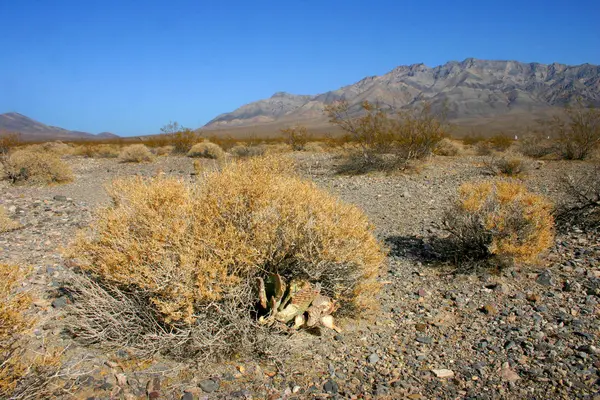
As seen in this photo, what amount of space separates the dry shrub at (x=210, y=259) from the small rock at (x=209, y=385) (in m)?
0.25

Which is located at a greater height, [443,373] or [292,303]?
[292,303]

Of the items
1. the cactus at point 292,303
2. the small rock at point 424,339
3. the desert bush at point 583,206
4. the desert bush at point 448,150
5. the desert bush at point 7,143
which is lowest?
the small rock at point 424,339

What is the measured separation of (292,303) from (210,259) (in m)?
0.84

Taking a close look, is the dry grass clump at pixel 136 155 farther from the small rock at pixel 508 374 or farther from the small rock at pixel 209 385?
the small rock at pixel 508 374

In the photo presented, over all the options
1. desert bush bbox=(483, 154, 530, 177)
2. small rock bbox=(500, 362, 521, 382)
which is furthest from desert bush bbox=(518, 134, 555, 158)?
small rock bbox=(500, 362, 521, 382)

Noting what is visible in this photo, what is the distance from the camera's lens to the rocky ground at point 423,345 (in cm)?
295

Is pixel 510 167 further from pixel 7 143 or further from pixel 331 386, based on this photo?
pixel 7 143

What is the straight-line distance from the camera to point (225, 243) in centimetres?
316

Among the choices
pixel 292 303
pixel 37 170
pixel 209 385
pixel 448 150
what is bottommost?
pixel 209 385

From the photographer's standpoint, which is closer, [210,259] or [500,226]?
[210,259]

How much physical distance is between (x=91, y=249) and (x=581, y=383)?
414 cm

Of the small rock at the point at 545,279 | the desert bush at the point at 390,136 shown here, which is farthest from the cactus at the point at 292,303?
the desert bush at the point at 390,136

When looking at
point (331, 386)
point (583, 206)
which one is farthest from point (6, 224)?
point (583, 206)

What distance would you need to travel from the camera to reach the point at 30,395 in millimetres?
2375
